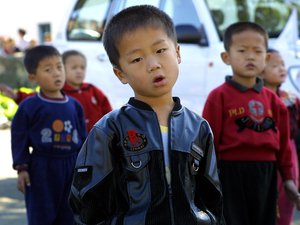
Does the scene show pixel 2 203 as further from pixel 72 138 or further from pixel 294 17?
pixel 294 17

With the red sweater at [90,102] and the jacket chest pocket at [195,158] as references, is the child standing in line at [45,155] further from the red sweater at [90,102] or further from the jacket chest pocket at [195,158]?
the jacket chest pocket at [195,158]

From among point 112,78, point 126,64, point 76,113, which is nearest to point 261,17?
point 112,78

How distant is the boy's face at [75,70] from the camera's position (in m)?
5.81

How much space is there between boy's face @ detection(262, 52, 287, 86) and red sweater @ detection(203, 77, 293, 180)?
39.0 inches

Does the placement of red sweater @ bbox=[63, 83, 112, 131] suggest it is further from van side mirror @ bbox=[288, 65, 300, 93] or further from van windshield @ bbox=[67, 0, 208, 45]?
van side mirror @ bbox=[288, 65, 300, 93]

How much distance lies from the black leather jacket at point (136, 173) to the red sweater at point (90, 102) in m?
3.07

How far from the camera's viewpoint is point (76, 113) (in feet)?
15.5

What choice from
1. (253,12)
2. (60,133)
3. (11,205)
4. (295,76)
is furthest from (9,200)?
(253,12)

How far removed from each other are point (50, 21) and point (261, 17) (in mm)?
21784

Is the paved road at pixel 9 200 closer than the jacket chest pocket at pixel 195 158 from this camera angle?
No

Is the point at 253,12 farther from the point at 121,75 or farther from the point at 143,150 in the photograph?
the point at 143,150

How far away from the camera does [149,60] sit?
98.3 inches

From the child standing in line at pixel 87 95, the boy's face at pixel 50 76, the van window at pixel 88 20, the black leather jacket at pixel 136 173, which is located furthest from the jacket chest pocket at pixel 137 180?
the van window at pixel 88 20

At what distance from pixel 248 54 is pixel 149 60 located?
1.73 meters
